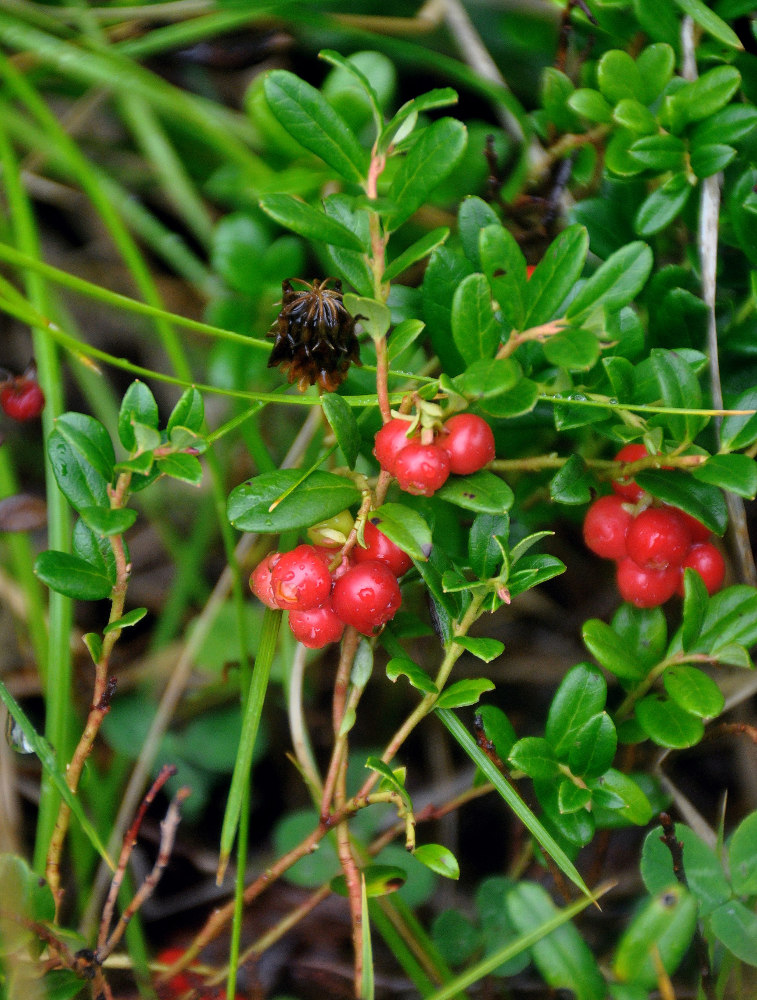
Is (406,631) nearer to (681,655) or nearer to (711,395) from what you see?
(681,655)

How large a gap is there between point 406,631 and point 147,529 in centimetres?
106

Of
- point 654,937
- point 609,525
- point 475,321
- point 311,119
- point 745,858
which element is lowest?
point 745,858

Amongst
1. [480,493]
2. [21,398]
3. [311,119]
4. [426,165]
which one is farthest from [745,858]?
[21,398]

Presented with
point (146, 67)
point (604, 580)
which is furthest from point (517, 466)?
point (146, 67)

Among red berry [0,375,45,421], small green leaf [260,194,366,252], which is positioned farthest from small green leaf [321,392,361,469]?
red berry [0,375,45,421]

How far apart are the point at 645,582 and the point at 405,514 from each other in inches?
18.4

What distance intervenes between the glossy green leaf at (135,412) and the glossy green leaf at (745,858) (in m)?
1.18

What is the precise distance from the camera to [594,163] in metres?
1.82

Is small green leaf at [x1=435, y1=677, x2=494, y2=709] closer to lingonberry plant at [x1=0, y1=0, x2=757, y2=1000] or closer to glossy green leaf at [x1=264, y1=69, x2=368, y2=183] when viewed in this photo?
lingonberry plant at [x1=0, y1=0, x2=757, y2=1000]

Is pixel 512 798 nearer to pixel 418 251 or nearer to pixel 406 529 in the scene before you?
pixel 406 529

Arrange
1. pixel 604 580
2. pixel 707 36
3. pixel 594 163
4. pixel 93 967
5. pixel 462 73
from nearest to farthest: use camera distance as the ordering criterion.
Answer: pixel 93 967 → pixel 707 36 → pixel 594 163 → pixel 462 73 → pixel 604 580

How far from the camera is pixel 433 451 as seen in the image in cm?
115

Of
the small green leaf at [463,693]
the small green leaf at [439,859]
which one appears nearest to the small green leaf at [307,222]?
the small green leaf at [463,693]

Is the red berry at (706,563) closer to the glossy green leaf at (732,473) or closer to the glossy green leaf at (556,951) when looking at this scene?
the glossy green leaf at (732,473)
